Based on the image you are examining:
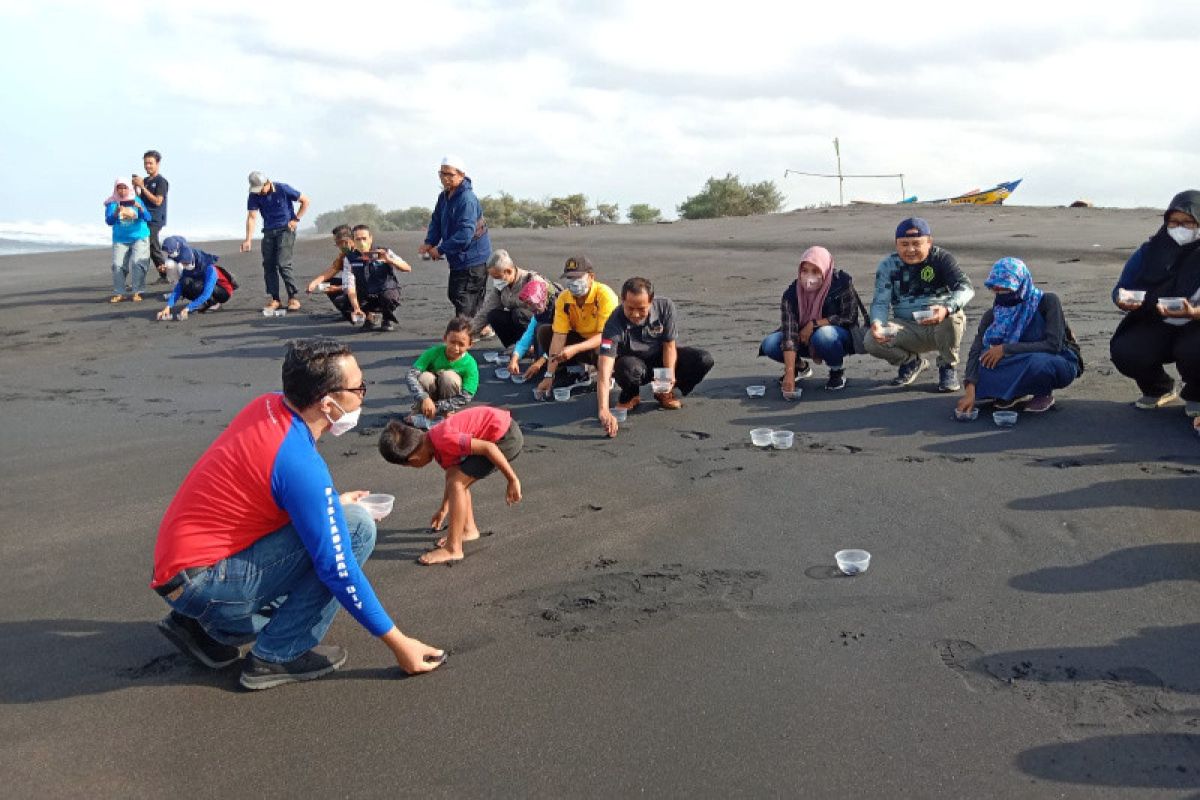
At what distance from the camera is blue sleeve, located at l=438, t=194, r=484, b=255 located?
934cm

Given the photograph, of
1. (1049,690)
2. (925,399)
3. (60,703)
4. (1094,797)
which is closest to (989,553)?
(1049,690)

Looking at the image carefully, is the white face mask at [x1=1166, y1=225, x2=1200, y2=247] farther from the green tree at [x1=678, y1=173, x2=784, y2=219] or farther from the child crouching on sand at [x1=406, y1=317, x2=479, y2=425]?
the green tree at [x1=678, y1=173, x2=784, y2=219]

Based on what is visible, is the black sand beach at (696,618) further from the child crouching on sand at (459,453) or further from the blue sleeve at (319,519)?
the blue sleeve at (319,519)

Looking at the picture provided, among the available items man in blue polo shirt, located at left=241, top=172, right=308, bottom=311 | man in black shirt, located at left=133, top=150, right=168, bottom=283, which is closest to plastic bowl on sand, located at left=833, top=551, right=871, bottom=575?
man in blue polo shirt, located at left=241, top=172, right=308, bottom=311

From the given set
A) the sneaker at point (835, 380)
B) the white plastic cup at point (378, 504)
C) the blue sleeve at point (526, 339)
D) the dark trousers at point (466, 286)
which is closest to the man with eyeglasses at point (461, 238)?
the dark trousers at point (466, 286)

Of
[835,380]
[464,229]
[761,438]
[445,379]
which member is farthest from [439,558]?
[464,229]

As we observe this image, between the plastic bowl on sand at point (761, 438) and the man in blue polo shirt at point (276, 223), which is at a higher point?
A: the man in blue polo shirt at point (276, 223)

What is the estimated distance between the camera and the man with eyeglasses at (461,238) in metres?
9.36

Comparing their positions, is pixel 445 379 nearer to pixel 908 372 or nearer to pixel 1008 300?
pixel 908 372

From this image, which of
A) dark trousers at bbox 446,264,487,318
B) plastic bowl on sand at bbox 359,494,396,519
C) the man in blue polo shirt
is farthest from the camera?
the man in blue polo shirt

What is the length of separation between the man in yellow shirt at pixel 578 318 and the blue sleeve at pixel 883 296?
1.89 meters

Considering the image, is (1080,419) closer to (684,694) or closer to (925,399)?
(925,399)

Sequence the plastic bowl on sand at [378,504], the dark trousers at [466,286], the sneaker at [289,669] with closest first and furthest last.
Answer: the sneaker at [289,669]
the plastic bowl on sand at [378,504]
the dark trousers at [466,286]

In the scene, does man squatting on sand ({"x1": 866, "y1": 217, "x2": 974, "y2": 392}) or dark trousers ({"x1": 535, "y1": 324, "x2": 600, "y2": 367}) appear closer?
man squatting on sand ({"x1": 866, "y1": 217, "x2": 974, "y2": 392})
